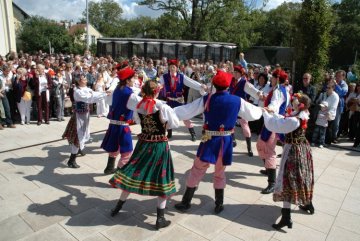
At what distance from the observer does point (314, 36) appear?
9.03 meters

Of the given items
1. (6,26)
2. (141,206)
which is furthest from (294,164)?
(6,26)

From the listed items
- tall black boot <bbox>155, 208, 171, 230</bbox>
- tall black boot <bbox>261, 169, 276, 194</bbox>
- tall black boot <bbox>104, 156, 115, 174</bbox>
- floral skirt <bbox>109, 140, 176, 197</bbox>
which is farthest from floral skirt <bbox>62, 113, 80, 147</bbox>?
tall black boot <bbox>261, 169, 276, 194</bbox>

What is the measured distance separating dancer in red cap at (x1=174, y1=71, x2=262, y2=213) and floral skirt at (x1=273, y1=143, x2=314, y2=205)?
2.15 ft

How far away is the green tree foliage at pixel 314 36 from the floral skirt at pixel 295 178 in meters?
6.02

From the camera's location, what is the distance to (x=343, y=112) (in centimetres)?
878

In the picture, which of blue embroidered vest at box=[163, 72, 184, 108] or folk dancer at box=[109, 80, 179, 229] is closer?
folk dancer at box=[109, 80, 179, 229]

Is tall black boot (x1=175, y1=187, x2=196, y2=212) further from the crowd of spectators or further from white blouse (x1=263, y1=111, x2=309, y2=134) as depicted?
the crowd of spectators

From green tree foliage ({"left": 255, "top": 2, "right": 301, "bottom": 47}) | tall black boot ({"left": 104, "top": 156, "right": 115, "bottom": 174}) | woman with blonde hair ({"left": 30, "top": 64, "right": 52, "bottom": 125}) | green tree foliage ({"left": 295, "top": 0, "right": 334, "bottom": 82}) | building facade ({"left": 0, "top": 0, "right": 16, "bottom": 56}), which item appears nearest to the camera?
tall black boot ({"left": 104, "top": 156, "right": 115, "bottom": 174})

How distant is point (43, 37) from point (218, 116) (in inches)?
1443

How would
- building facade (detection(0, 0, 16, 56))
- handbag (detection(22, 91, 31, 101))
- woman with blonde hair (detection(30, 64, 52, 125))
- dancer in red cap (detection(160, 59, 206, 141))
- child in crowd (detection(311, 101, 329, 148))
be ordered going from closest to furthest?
1. dancer in red cap (detection(160, 59, 206, 141))
2. child in crowd (detection(311, 101, 329, 148))
3. handbag (detection(22, 91, 31, 101))
4. woman with blonde hair (detection(30, 64, 52, 125))
5. building facade (detection(0, 0, 16, 56))

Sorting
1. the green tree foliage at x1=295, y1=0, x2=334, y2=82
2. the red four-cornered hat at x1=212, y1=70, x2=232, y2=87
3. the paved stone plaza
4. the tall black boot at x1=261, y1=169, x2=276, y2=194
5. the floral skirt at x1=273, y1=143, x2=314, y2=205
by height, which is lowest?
the paved stone plaza

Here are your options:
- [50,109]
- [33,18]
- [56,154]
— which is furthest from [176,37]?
[56,154]

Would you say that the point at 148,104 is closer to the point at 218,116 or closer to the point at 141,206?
the point at 218,116

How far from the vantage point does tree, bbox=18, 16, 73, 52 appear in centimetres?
3584
